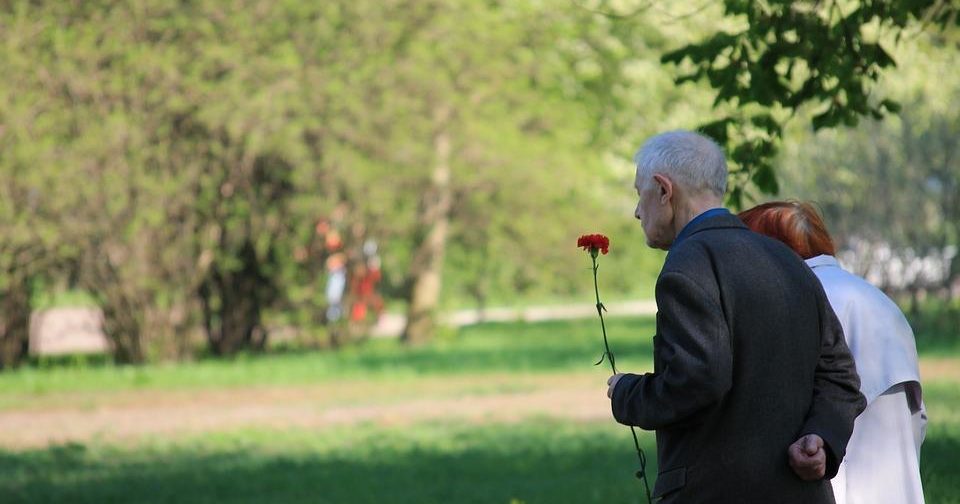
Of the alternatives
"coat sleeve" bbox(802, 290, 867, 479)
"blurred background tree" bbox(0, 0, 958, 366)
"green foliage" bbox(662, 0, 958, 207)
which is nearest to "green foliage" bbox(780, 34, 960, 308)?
"blurred background tree" bbox(0, 0, 958, 366)

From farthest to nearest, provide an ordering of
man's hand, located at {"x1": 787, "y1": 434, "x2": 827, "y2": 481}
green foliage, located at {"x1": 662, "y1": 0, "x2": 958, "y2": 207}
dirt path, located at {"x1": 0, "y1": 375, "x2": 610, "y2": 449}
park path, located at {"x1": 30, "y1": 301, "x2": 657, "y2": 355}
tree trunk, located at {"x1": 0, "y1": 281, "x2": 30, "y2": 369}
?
1. park path, located at {"x1": 30, "y1": 301, "x2": 657, "y2": 355}
2. tree trunk, located at {"x1": 0, "y1": 281, "x2": 30, "y2": 369}
3. dirt path, located at {"x1": 0, "y1": 375, "x2": 610, "y2": 449}
4. green foliage, located at {"x1": 662, "y1": 0, "x2": 958, "y2": 207}
5. man's hand, located at {"x1": 787, "y1": 434, "x2": 827, "y2": 481}

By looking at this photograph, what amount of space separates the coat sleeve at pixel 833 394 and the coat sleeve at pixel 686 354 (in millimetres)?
299

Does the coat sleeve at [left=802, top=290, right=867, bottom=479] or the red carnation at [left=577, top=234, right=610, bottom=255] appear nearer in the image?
the coat sleeve at [left=802, top=290, right=867, bottom=479]

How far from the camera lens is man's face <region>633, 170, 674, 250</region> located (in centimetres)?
372

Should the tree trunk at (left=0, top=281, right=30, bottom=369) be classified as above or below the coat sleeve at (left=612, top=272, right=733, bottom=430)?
below

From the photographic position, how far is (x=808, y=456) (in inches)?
142

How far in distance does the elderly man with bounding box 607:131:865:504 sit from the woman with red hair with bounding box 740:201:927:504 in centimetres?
60

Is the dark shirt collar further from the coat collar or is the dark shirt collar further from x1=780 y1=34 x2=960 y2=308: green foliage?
x1=780 y1=34 x2=960 y2=308: green foliage

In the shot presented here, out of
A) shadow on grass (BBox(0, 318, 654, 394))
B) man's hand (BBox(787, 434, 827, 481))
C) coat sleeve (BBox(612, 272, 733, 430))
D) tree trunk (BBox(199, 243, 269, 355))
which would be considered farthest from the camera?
tree trunk (BBox(199, 243, 269, 355))

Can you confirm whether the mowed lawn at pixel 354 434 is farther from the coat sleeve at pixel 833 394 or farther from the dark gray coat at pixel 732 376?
the dark gray coat at pixel 732 376

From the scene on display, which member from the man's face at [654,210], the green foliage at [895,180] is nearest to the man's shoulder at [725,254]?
the man's face at [654,210]

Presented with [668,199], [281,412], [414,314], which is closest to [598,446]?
[281,412]

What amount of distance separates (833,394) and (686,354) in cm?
44

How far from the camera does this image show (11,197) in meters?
17.8
